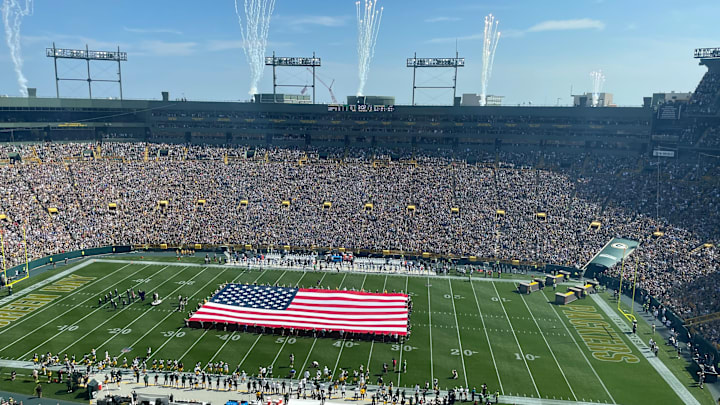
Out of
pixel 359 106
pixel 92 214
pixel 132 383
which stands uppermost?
pixel 359 106

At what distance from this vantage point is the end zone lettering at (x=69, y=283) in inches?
1551

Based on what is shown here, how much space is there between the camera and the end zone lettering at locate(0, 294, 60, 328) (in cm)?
3381

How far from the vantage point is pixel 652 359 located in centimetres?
2989

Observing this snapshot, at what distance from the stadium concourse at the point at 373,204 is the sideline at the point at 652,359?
4.47 metres

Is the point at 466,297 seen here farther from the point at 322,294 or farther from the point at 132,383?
the point at 132,383

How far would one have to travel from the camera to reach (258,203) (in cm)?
5747

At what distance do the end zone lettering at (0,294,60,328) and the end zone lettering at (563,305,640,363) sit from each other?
125 feet

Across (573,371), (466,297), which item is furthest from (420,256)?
(573,371)

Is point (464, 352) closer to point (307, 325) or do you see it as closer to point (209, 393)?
point (307, 325)

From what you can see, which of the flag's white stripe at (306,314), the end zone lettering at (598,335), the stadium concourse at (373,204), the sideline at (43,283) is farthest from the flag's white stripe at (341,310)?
the sideline at (43,283)

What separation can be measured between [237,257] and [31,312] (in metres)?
17.8

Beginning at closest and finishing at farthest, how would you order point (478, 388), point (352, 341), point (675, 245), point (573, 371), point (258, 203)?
point (478, 388), point (573, 371), point (352, 341), point (675, 245), point (258, 203)

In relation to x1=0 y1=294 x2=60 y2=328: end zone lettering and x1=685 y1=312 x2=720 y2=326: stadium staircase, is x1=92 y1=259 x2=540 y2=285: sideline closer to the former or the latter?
x1=0 y1=294 x2=60 y2=328: end zone lettering

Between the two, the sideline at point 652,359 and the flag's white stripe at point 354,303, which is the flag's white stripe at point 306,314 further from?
the sideline at point 652,359
